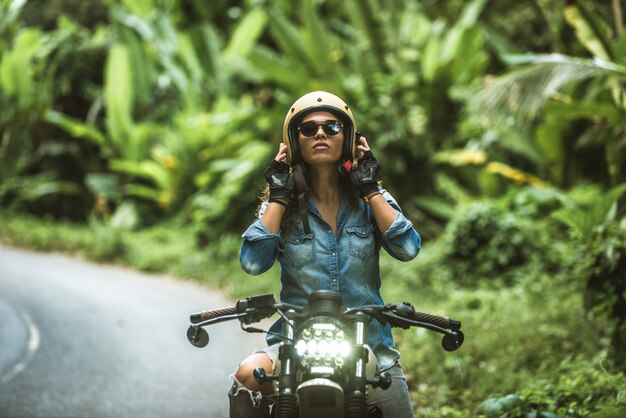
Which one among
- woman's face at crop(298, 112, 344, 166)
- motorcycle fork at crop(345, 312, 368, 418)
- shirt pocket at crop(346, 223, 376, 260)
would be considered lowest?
motorcycle fork at crop(345, 312, 368, 418)

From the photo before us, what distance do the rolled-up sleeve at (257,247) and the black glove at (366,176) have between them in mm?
345

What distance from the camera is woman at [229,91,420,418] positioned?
2545 mm

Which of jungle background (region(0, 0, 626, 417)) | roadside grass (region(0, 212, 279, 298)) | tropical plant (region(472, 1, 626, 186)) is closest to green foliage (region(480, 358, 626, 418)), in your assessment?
jungle background (region(0, 0, 626, 417))

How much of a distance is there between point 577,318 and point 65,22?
14.4 meters

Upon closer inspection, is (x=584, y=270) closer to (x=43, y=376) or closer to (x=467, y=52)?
(x=43, y=376)

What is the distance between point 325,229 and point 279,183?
265 millimetres

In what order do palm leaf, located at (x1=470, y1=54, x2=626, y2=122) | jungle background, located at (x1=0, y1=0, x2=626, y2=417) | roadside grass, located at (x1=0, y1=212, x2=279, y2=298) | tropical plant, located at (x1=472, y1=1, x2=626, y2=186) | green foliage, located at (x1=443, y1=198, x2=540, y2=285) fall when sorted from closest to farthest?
jungle background, located at (x1=0, y1=0, x2=626, y2=417)
tropical plant, located at (x1=472, y1=1, x2=626, y2=186)
palm leaf, located at (x1=470, y1=54, x2=626, y2=122)
green foliage, located at (x1=443, y1=198, x2=540, y2=285)
roadside grass, located at (x1=0, y1=212, x2=279, y2=298)

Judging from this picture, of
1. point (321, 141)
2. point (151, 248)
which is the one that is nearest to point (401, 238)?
point (321, 141)

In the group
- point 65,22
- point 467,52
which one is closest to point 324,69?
point 467,52

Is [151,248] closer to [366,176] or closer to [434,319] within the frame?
[366,176]

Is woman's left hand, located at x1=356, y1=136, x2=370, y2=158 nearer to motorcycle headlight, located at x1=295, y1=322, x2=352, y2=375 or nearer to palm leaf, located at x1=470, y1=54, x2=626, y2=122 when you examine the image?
motorcycle headlight, located at x1=295, y1=322, x2=352, y2=375

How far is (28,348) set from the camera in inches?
275

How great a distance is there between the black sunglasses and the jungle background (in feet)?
2.36

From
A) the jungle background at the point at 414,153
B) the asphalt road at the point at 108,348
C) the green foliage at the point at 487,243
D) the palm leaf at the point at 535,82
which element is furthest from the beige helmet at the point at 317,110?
the green foliage at the point at 487,243
